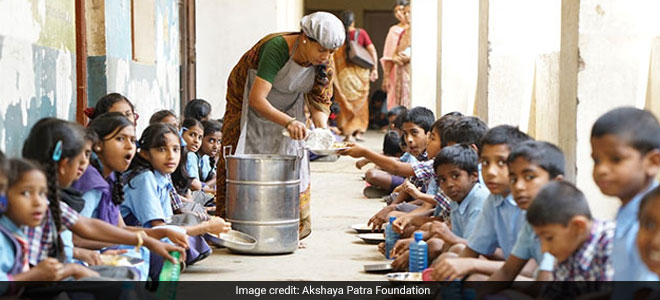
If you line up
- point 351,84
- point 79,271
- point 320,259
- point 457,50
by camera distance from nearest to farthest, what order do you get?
point 79,271
point 320,259
point 457,50
point 351,84

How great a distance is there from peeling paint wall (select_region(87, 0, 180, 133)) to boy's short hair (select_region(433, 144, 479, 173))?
2959 mm

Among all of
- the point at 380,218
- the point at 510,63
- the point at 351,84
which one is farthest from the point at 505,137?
the point at 351,84

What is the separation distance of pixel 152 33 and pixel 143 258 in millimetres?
4527

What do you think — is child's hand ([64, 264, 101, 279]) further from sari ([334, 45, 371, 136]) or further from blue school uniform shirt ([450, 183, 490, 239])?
sari ([334, 45, 371, 136])

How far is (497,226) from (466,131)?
45.6 inches

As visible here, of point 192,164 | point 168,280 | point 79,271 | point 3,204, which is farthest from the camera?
point 192,164

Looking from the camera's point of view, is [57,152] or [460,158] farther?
[460,158]

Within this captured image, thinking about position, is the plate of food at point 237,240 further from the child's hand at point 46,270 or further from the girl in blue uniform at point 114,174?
the child's hand at point 46,270

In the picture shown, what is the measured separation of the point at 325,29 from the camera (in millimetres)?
5418

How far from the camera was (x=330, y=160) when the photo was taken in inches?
484

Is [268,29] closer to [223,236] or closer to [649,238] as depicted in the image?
[223,236]

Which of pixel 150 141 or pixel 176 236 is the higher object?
pixel 150 141

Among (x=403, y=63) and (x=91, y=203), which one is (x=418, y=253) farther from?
(x=403, y=63)

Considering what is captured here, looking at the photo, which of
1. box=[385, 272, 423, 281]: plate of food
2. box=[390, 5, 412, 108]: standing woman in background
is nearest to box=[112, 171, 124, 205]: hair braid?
box=[385, 272, 423, 281]: plate of food
